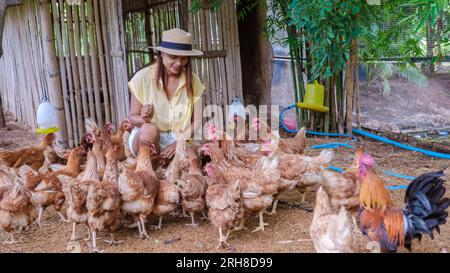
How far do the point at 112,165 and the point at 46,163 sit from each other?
1530 millimetres

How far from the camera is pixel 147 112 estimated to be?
4.70m

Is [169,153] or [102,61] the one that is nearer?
[169,153]

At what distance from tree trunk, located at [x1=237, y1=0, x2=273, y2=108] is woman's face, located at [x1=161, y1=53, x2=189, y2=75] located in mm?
3526

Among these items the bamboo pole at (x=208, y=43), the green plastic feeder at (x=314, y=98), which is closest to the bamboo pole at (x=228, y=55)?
the bamboo pole at (x=208, y=43)

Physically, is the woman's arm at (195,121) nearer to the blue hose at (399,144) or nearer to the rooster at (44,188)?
the rooster at (44,188)

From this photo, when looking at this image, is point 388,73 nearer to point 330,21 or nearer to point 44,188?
point 330,21

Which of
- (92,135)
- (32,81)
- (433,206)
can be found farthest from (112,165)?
(32,81)

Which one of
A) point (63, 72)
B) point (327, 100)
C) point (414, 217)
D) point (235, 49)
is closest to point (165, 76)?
point (63, 72)

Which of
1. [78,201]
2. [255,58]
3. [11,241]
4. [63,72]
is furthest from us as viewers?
[255,58]

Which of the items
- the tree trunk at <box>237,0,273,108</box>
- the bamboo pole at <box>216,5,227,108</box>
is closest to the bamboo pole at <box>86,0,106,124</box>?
the bamboo pole at <box>216,5,227,108</box>

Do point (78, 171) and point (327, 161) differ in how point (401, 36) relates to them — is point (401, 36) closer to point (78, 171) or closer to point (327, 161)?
point (327, 161)

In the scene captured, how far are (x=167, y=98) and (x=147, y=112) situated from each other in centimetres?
37

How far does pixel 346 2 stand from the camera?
4.73 meters

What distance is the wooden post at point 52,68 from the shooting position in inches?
257
